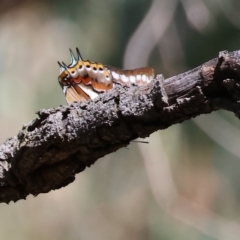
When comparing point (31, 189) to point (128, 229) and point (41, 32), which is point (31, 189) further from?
point (41, 32)

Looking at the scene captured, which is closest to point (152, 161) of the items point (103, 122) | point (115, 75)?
point (115, 75)

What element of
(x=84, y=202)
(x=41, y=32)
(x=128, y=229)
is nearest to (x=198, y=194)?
(x=128, y=229)

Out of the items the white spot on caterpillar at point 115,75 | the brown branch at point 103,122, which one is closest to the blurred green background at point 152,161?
the white spot on caterpillar at point 115,75

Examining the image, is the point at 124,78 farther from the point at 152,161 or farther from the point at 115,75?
the point at 152,161

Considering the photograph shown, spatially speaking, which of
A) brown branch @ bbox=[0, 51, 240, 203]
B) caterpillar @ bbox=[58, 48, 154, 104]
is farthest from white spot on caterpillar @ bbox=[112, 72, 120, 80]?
brown branch @ bbox=[0, 51, 240, 203]

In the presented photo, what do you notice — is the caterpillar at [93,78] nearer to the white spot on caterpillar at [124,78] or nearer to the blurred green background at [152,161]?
the white spot on caterpillar at [124,78]
